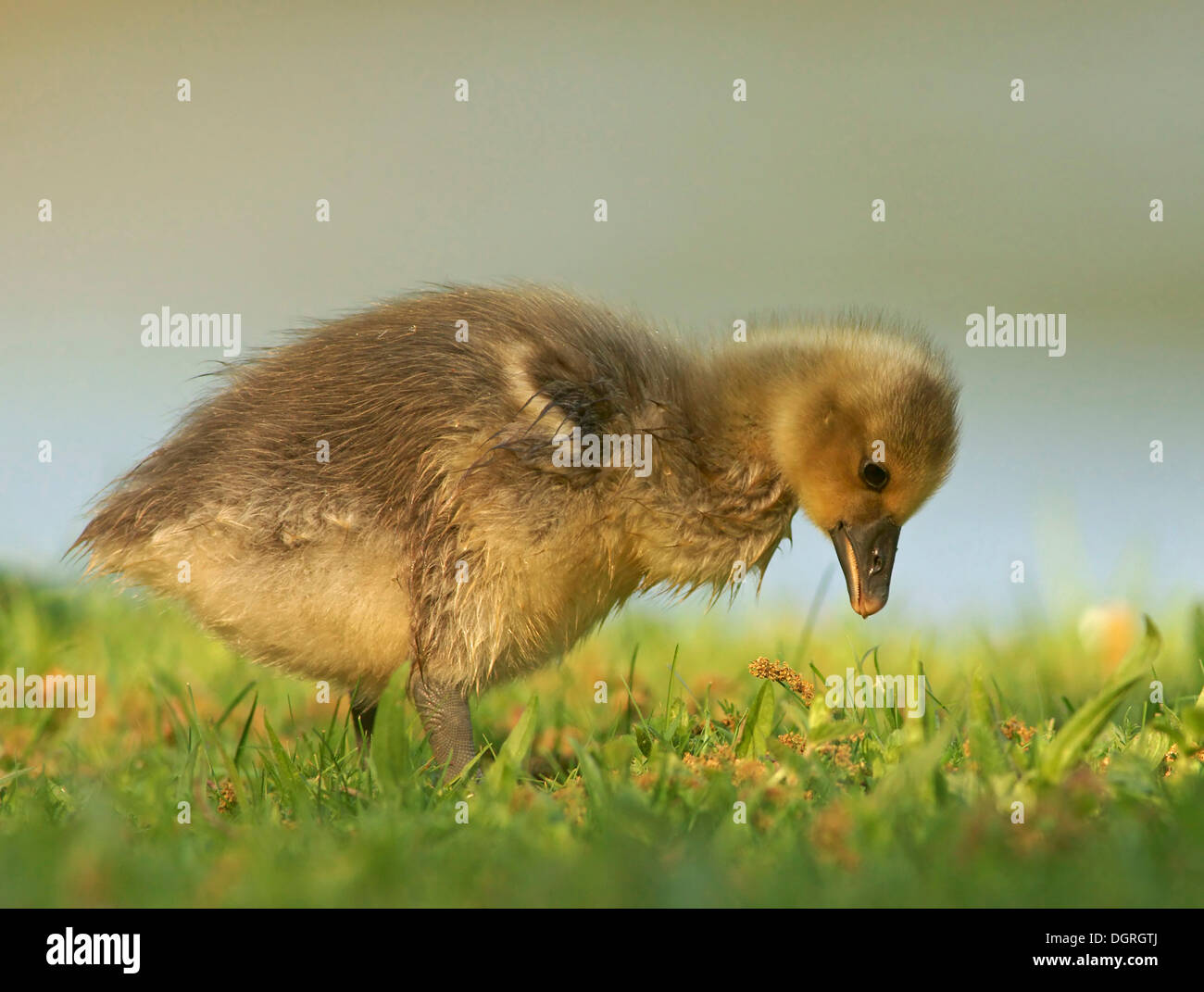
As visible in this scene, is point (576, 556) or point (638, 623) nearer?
point (576, 556)

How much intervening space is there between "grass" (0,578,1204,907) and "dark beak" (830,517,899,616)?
32cm

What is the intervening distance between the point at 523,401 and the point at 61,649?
2435 mm

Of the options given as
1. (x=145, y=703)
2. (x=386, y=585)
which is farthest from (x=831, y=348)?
(x=145, y=703)

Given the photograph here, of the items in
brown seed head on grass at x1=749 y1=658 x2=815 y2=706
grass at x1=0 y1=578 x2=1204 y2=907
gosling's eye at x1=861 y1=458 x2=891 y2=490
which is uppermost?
gosling's eye at x1=861 y1=458 x2=891 y2=490

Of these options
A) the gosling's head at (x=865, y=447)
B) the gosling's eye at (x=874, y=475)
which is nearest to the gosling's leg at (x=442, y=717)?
the gosling's head at (x=865, y=447)

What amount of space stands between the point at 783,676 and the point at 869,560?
481 millimetres

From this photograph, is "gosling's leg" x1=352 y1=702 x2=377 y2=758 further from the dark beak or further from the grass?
the dark beak

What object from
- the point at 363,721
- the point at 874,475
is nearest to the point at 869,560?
the point at 874,475

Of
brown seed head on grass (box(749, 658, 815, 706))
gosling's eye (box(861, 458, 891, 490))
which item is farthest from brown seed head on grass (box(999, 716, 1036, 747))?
gosling's eye (box(861, 458, 891, 490))

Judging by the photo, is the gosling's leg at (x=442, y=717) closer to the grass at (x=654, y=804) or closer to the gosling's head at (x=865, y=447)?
the grass at (x=654, y=804)

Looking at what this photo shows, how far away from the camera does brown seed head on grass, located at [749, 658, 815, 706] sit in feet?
10.1

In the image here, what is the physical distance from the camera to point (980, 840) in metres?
1.99

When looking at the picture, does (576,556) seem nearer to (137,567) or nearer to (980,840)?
(137,567)
